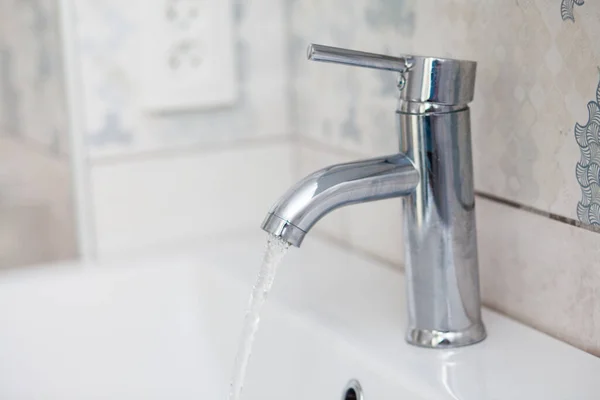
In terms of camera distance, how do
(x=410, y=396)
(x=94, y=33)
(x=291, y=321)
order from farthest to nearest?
(x=94, y=33), (x=291, y=321), (x=410, y=396)

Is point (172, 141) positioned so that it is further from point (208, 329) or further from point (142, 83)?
point (208, 329)

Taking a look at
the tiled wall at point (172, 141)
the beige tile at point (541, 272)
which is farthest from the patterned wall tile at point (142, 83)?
Answer: the beige tile at point (541, 272)

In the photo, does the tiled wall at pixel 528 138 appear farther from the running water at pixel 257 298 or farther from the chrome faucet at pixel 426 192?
the running water at pixel 257 298

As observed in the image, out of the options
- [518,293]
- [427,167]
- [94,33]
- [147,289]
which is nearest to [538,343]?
[518,293]

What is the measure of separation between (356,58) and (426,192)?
0.11 metres

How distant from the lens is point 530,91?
64 centimetres

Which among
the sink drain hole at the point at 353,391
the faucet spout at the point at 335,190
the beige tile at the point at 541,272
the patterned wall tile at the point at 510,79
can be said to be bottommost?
the sink drain hole at the point at 353,391

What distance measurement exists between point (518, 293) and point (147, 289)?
0.37 meters

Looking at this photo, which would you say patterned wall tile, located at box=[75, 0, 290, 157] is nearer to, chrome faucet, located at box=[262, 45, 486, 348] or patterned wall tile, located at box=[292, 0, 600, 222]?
patterned wall tile, located at box=[292, 0, 600, 222]

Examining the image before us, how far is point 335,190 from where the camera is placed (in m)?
0.59

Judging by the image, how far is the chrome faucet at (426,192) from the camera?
1.92 feet

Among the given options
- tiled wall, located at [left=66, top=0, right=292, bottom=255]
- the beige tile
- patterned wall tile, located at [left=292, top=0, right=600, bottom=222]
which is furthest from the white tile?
the beige tile

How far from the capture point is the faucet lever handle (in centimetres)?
57

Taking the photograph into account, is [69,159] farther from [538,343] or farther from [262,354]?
Answer: [538,343]
